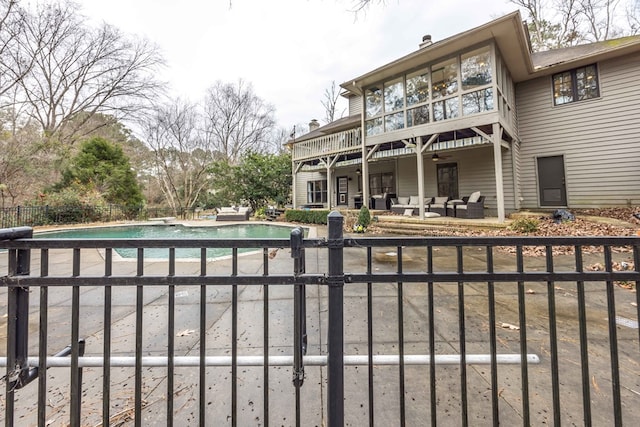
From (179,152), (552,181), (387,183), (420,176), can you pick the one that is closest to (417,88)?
(420,176)

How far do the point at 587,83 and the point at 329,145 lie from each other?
994 centimetres

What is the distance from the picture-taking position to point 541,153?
987 cm

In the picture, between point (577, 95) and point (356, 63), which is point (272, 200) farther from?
point (577, 95)

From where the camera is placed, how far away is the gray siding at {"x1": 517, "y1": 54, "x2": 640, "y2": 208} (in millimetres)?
8320

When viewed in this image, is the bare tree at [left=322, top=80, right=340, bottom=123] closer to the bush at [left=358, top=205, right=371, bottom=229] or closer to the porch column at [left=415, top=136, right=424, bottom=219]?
the porch column at [left=415, top=136, right=424, bottom=219]

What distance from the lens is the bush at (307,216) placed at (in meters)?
12.0

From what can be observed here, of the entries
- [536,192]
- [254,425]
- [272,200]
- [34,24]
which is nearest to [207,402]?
[254,425]

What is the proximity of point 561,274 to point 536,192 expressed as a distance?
37.8 feet

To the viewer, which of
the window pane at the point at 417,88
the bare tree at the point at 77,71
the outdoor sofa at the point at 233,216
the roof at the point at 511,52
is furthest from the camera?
the outdoor sofa at the point at 233,216

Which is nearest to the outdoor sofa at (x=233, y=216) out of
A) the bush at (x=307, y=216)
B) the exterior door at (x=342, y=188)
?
the bush at (x=307, y=216)

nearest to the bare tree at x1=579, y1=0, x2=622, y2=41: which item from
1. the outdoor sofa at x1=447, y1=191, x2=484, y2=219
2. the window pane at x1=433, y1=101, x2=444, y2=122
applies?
the window pane at x1=433, y1=101, x2=444, y2=122

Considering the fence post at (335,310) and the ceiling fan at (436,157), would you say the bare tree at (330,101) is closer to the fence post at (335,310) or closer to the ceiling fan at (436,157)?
the ceiling fan at (436,157)

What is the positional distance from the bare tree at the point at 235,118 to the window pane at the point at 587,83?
65.9 ft

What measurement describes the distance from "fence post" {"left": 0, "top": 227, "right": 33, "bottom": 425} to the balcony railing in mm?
11361
